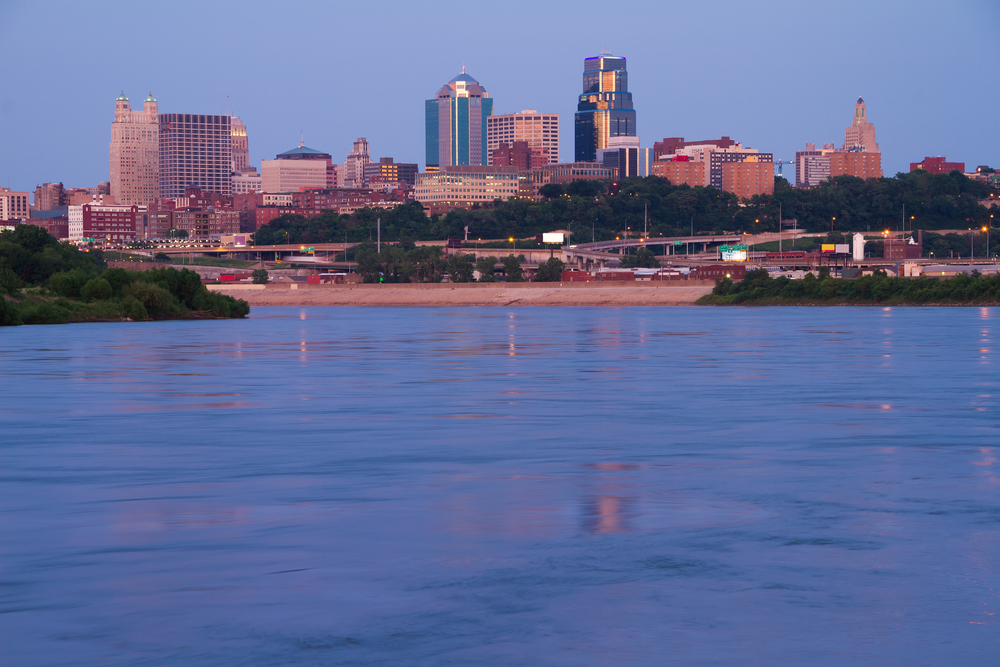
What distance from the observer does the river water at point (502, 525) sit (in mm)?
10781

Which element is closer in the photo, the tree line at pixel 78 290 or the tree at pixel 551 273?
the tree line at pixel 78 290

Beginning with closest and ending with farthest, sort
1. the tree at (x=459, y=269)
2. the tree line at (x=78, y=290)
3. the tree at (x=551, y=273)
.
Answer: the tree line at (x=78, y=290) → the tree at (x=551, y=273) → the tree at (x=459, y=269)

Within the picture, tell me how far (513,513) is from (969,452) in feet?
34.1

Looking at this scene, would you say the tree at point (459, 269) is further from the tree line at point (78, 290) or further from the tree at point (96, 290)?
the tree at point (96, 290)

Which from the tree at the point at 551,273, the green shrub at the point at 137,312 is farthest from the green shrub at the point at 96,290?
the tree at the point at 551,273

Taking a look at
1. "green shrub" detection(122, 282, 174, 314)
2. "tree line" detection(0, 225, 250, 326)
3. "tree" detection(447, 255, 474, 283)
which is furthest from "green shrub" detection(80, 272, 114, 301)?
"tree" detection(447, 255, 474, 283)

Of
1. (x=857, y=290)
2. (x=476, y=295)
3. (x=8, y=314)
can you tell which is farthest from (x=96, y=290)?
(x=857, y=290)

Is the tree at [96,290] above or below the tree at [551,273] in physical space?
below

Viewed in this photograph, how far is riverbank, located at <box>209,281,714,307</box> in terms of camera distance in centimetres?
16212

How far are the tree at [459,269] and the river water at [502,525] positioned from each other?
159m

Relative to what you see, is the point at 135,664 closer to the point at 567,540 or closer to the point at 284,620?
the point at 284,620

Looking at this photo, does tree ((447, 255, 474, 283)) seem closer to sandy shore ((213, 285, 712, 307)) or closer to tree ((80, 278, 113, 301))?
sandy shore ((213, 285, 712, 307))

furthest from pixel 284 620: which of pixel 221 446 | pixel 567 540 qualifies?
pixel 221 446

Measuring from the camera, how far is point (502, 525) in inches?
615
